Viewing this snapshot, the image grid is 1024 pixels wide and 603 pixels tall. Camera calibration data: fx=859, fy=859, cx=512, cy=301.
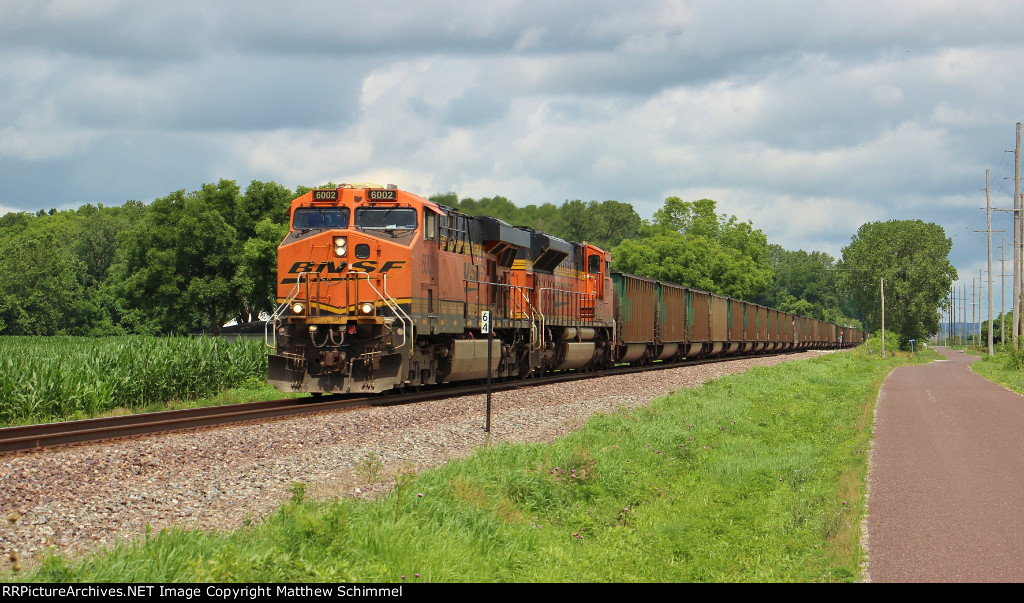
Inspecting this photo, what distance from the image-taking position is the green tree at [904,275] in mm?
98875

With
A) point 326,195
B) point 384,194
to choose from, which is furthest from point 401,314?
point 326,195

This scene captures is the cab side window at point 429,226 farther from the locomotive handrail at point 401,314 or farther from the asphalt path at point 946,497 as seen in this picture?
the asphalt path at point 946,497

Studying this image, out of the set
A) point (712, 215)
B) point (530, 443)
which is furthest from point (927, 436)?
point (712, 215)

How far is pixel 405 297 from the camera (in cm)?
1877

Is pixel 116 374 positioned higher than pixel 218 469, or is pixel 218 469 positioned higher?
pixel 116 374

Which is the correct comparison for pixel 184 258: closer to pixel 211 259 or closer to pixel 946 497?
pixel 211 259

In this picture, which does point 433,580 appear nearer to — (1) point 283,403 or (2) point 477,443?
(2) point 477,443

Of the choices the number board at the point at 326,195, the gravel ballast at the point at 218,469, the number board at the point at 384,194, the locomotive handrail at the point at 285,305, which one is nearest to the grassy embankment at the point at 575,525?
the gravel ballast at the point at 218,469

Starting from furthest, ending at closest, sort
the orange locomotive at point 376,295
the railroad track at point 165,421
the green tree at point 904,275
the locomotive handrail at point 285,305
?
the green tree at point 904,275 → the locomotive handrail at point 285,305 → the orange locomotive at point 376,295 → the railroad track at point 165,421

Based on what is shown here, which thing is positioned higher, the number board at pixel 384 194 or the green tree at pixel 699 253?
the green tree at pixel 699 253

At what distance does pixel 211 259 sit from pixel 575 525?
57.0 metres

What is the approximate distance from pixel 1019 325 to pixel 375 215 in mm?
46185

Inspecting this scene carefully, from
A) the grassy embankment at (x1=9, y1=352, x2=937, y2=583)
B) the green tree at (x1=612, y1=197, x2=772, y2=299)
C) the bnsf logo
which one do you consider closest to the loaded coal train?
the bnsf logo

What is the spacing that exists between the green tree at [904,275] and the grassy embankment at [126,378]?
89.5 metres
